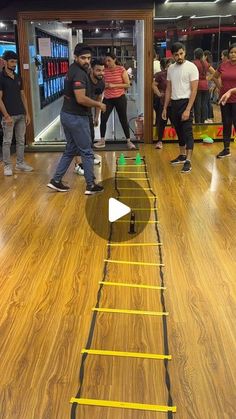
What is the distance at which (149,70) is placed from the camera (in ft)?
20.9

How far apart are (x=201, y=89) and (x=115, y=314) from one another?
521 centimetres

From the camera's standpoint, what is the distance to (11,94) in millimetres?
4652

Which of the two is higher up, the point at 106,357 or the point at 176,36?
the point at 176,36

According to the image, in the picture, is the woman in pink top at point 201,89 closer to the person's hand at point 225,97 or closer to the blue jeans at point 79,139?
the person's hand at point 225,97

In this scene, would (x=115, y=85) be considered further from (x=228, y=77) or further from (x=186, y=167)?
(x=186, y=167)

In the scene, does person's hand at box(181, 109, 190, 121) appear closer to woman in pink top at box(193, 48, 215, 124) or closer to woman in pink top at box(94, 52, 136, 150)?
woman in pink top at box(94, 52, 136, 150)

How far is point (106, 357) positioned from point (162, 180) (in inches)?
120

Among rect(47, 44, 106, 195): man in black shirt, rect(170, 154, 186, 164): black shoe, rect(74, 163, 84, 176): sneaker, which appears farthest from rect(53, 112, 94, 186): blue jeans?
rect(170, 154, 186, 164): black shoe

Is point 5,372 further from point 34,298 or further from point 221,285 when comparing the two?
point 221,285

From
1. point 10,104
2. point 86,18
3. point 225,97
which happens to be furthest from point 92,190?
point 86,18

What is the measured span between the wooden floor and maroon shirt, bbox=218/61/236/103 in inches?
73.7

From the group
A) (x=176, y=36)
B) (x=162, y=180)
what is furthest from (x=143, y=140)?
(x=162, y=180)

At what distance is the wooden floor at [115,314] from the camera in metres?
1.76

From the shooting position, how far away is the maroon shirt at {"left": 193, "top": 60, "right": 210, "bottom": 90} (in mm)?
6461
